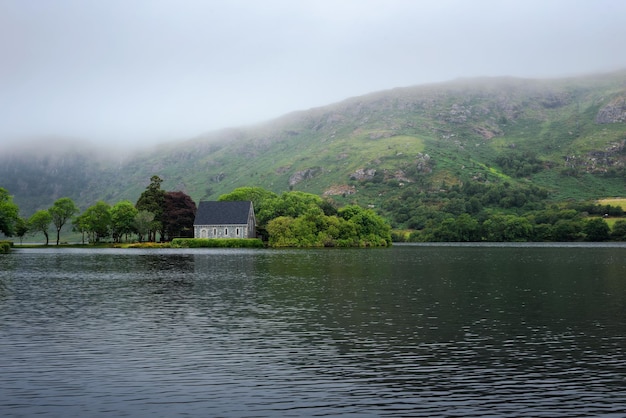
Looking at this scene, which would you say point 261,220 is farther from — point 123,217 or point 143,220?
point 123,217

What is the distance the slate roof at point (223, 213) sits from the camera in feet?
559

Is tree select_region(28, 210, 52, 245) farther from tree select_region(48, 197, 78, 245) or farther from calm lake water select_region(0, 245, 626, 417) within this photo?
calm lake water select_region(0, 245, 626, 417)

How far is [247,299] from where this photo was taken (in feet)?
145

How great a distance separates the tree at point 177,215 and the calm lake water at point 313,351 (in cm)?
12815

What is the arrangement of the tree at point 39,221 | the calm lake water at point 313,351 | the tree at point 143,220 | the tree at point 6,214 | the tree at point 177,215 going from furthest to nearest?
the tree at point 177,215
the tree at point 39,221
the tree at point 143,220
the tree at point 6,214
the calm lake water at point 313,351

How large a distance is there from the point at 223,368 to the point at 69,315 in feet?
60.0

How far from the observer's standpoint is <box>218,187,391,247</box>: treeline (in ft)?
525

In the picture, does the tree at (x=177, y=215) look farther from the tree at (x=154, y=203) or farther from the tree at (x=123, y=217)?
the tree at (x=123, y=217)

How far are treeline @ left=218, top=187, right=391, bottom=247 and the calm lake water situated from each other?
108m

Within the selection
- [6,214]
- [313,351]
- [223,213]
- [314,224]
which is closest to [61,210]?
[6,214]

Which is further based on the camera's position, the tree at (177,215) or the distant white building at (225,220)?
the tree at (177,215)

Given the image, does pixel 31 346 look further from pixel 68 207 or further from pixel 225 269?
pixel 68 207

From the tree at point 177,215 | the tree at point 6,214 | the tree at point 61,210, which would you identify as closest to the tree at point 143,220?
the tree at point 177,215

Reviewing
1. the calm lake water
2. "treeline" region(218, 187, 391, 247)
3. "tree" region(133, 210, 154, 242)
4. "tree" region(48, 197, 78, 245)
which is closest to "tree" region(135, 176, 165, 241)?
"tree" region(133, 210, 154, 242)
